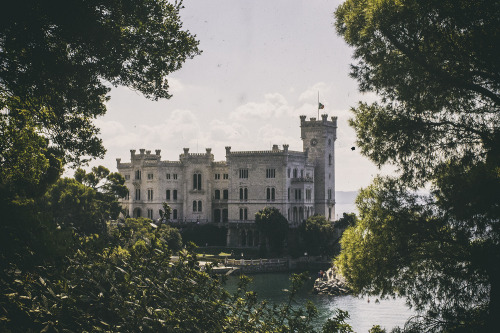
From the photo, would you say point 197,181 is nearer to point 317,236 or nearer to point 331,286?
point 317,236

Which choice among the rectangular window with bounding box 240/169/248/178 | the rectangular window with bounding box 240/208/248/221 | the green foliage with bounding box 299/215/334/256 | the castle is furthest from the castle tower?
the green foliage with bounding box 299/215/334/256

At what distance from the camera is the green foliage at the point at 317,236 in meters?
55.2

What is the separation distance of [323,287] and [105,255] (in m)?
37.0

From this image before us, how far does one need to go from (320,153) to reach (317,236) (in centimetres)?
1386

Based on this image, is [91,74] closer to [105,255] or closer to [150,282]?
[105,255]

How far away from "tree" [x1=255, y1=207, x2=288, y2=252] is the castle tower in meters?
9.93

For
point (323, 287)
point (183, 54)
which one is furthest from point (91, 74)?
point (323, 287)

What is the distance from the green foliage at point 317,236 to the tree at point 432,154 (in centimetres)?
4418

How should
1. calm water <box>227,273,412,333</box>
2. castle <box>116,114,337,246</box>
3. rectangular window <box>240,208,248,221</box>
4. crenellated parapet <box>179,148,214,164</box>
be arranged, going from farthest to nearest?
crenellated parapet <box>179,148,214,164</box>
rectangular window <box>240,208,248,221</box>
castle <box>116,114,337,246</box>
calm water <box>227,273,412,333</box>

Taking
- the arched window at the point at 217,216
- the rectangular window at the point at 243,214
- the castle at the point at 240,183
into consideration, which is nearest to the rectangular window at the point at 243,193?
the castle at the point at 240,183

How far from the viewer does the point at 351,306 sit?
37.6 meters

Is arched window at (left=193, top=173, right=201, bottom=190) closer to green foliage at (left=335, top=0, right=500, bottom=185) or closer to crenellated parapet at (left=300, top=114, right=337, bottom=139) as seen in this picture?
crenellated parapet at (left=300, top=114, right=337, bottom=139)

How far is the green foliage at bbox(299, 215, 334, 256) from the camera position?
55.2 m

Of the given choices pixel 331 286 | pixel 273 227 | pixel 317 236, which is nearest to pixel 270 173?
pixel 273 227
